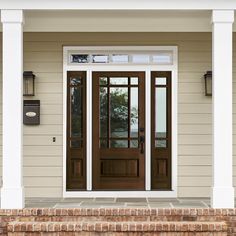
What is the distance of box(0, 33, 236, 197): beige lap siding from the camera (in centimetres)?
754

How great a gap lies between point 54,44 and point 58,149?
1.55 m

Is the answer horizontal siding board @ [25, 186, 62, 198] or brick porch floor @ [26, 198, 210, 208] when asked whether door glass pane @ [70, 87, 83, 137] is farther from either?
brick porch floor @ [26, 198, 210, 208]

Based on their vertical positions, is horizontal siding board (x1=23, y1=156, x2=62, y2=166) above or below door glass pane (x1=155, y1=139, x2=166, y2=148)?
→ below

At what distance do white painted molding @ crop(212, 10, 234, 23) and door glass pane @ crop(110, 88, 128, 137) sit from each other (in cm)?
194

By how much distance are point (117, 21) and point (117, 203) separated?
2.44m

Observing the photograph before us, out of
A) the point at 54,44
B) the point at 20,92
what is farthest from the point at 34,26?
the point at 20,92

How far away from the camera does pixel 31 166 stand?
756 cm

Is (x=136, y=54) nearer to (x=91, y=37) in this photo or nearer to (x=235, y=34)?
(x=91, y=37)

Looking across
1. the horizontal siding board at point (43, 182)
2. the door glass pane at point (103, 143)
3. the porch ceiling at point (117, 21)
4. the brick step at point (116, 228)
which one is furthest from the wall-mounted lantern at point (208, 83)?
the horizontal siding board at point (43, 182)

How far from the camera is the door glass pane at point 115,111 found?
7613 mm

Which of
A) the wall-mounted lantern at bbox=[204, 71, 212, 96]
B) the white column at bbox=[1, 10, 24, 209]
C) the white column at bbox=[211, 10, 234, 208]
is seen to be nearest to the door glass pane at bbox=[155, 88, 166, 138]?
the wall-mounted lantern at bbox=[204, 71, 212, 96]

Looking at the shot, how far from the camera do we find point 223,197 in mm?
6215

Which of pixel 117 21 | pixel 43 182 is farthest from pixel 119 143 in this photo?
pixel 117 21

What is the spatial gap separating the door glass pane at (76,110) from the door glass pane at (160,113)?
1129mm
